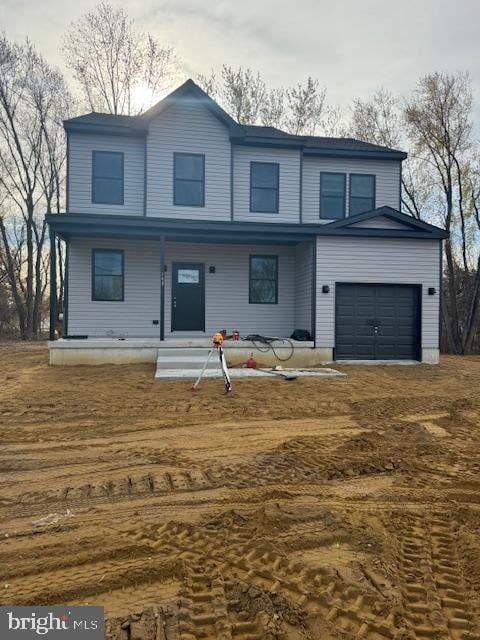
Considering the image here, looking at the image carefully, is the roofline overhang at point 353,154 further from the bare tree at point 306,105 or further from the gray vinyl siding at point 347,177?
the bare tree at point 306,105

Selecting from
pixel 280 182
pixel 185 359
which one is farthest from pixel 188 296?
pixel 280 182

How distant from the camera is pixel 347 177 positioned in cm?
1480

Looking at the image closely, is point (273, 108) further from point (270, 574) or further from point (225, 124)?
point (270, 574)

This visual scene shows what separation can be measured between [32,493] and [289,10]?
36.1 ft

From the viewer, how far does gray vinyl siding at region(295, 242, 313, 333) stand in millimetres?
12594

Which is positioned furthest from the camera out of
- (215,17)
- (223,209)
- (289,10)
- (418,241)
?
(223,209)

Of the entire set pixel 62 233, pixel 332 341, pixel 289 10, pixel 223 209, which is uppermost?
pixel 289 10

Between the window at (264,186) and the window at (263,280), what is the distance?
5.44 feet

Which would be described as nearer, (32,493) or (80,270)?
(32,493)

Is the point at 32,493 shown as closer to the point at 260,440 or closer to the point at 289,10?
the point at 260,440

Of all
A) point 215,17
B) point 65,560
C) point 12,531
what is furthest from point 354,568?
point 215,17

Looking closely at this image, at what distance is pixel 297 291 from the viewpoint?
13.8 metres

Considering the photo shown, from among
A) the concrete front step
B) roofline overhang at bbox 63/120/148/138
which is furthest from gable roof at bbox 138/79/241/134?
the concrete front step

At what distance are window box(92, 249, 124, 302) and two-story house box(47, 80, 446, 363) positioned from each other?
0.03m
